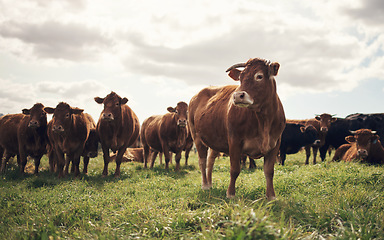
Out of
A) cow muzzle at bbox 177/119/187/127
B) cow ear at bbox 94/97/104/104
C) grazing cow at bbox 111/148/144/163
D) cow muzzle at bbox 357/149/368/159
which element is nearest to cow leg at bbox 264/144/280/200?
cow muzzle at bbox 357/149/368/159

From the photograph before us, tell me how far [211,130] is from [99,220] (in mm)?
2954

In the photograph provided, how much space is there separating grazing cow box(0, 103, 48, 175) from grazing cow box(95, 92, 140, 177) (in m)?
2.09

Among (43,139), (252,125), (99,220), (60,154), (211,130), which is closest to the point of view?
(99,220)

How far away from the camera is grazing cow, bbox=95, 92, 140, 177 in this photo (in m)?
10.5

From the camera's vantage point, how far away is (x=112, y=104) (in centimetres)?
1050

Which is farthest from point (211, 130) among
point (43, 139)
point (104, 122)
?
point (43, 139)

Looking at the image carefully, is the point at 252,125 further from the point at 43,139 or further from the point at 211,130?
the point at 43,139

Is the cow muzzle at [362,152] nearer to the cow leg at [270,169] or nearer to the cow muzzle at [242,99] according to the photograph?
the cow leg at [270,169]

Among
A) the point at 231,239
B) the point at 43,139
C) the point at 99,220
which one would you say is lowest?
the point at 99,220

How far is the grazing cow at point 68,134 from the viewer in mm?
9952

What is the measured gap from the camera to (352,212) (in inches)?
167

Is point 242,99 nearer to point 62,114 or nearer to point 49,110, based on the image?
point 62,114

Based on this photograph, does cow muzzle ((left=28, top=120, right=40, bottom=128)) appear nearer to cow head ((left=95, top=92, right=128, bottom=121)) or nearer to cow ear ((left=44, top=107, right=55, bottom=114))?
cow ear ((left=44, top=107, right=55, bottom=114))

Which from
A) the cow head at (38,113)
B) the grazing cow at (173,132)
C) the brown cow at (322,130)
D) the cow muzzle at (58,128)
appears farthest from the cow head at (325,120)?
the cow head at (38,113)
